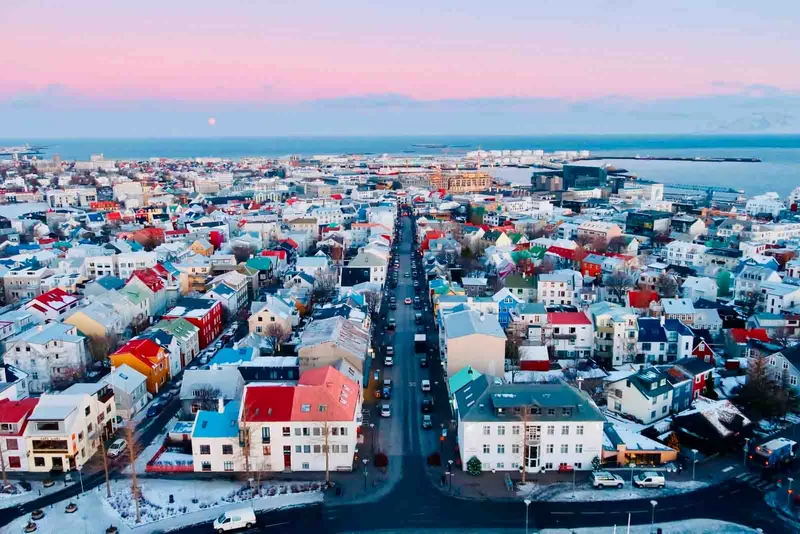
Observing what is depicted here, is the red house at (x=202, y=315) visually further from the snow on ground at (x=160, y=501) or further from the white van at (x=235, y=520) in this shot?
the white van at (x=235, y=520)

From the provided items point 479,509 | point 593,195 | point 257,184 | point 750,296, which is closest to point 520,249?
point 750,296

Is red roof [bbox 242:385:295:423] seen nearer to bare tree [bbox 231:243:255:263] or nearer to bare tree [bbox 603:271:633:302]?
bare tree [bbox 603:271:633:302]

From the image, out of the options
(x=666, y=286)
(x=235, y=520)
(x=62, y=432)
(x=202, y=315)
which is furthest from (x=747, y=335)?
(x=62, y=432)

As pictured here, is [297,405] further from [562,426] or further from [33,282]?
[33,282]

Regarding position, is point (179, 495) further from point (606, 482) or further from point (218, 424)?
point (606, 482)

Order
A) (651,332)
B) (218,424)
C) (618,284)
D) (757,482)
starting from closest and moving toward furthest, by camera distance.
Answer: (757,482) → (218,424) → (651,332) → (618,284)

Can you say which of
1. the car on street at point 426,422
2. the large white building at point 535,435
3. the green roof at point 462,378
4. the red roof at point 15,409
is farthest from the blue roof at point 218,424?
the green roof at point 462,378
